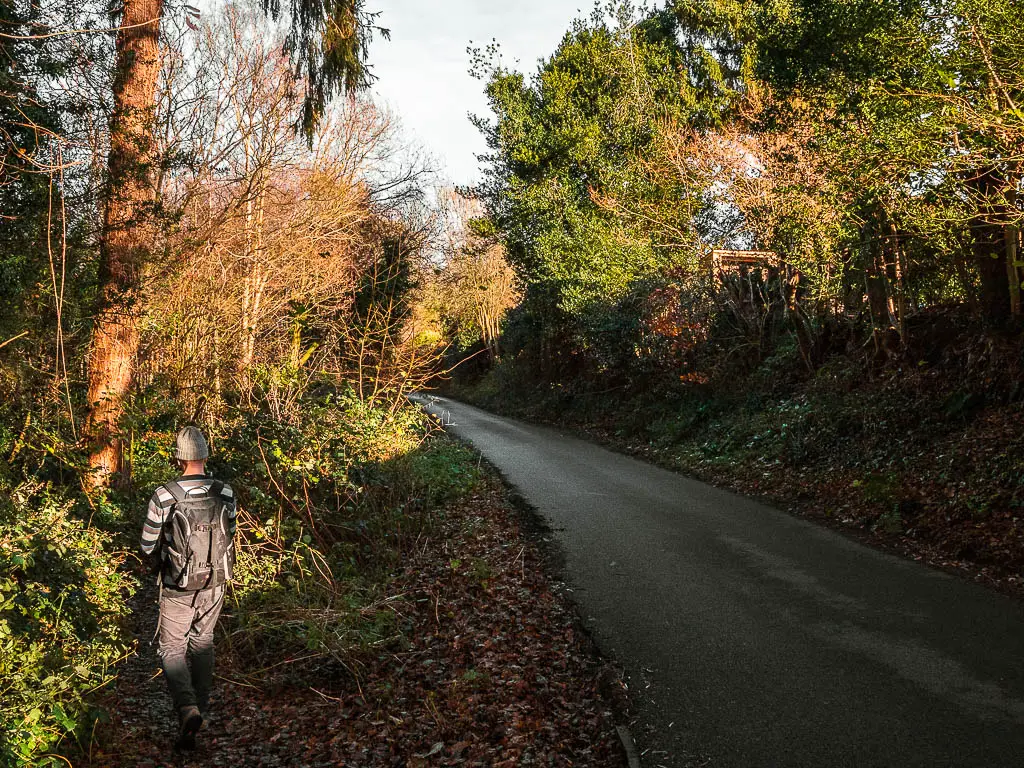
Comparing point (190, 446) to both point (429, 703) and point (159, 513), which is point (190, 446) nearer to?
point (159, 513)

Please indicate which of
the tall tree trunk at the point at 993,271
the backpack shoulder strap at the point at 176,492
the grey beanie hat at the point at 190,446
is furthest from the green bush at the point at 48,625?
the tall tree trunk at the point at 993,271

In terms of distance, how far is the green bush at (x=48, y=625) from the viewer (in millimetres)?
4590

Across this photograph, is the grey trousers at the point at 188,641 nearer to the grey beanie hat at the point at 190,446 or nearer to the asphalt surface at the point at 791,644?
the grey beanie hat at the point at 190,446

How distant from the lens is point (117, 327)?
10.5 m

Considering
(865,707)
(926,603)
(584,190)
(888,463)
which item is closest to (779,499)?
(888,463)

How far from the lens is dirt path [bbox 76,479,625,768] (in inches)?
205

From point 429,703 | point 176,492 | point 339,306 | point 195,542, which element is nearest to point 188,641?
point 195,542

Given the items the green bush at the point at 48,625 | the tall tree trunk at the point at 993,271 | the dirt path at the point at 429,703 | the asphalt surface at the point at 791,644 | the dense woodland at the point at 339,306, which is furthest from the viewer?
the tall tree trunk at the point at 993,271

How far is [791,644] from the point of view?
20.6 ft

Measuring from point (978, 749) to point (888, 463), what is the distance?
7.65 metres

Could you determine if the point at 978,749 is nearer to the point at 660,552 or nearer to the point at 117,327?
the point at 660,552

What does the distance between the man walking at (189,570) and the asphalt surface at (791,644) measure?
3156mm

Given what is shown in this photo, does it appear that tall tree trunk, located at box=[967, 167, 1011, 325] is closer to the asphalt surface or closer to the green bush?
the asphalt surface

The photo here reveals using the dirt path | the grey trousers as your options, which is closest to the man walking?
the grey trousers
